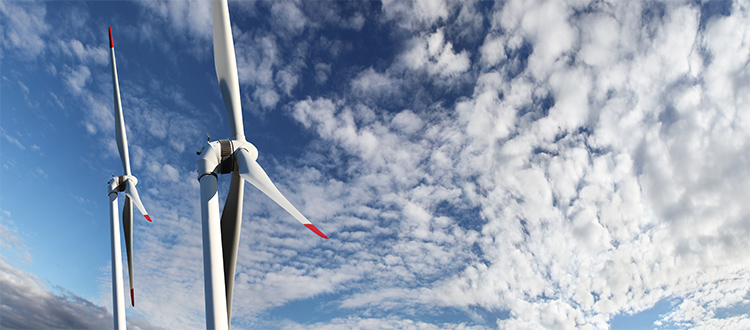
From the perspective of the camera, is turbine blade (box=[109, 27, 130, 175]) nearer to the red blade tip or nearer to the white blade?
the white blade

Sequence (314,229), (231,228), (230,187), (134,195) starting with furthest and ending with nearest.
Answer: (134,195) < (230,187) < (231,228) < (314,229)

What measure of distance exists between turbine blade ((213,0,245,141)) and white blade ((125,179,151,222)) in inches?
886

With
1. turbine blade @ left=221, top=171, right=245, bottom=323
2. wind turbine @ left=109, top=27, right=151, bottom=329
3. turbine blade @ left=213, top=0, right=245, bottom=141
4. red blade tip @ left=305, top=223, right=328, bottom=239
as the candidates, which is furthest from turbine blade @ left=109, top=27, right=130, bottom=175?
red blade tip @ left=305, top=223, right=328, bottom=239

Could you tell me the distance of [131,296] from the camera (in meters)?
49.9

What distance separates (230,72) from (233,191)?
33.2 feet

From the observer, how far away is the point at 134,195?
47750 millimetres


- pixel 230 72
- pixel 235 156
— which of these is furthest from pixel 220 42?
pixel 235 156

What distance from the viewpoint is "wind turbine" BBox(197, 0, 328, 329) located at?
22.5 meters

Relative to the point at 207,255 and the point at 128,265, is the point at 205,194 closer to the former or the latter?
the point at 207,255

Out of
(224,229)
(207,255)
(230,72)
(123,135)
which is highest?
(123,135)

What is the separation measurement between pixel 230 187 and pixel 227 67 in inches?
400

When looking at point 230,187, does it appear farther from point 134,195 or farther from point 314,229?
point 134,195

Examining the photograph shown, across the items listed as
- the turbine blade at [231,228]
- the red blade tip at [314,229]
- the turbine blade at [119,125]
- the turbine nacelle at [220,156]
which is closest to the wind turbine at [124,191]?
the turbine blade at [119,125]

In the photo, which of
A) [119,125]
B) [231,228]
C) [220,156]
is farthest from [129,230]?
[220,156]
